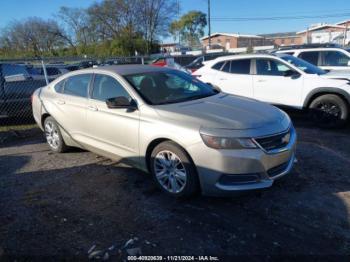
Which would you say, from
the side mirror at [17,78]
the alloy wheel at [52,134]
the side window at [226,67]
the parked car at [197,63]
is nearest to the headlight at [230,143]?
the alloy wheel at [52,134]

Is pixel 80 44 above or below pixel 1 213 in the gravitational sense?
above

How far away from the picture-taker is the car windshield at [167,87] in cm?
461

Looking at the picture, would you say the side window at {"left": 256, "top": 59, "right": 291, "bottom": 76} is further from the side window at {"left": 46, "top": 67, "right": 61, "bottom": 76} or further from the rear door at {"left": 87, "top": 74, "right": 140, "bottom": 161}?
the side window at {"left": 46, "top": 67, "right": 61, "bottom": 76}

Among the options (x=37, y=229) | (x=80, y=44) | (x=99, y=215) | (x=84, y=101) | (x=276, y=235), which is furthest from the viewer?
(x=80, y=44)

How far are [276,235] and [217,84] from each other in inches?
240

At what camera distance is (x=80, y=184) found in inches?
190

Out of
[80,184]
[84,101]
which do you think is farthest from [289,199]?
[84,101]

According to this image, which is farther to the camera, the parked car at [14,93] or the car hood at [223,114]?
the parked car at [14,93]

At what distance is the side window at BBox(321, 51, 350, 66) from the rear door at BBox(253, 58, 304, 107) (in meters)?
3.62

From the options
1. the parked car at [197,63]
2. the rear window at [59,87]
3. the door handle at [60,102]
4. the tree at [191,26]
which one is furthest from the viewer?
the tree at [191,26]

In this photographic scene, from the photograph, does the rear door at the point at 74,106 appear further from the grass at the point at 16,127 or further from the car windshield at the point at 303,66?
the car windshield at the point at 303,66

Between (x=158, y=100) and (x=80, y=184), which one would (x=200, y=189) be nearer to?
(x=158, y=100)

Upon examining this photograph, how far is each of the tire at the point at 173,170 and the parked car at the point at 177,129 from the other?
0.01m

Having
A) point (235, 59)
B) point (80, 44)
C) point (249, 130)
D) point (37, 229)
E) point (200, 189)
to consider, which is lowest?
point (37, 229)
